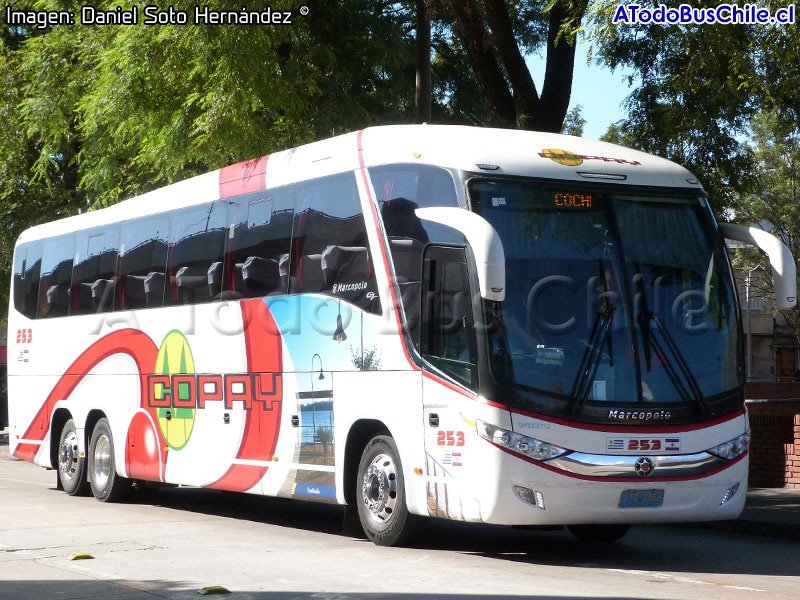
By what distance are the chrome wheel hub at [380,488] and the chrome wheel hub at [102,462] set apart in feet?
20.6

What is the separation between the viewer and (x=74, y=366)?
1708 centimetres

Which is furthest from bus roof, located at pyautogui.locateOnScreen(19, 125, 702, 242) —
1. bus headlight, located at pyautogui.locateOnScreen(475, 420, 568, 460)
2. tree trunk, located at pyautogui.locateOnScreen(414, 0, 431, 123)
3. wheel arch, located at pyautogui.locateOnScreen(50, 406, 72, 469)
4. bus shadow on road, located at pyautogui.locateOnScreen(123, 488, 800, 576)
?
wheel arch, located at pyautogui.locateOnScreen(50, 406, 72, 469)

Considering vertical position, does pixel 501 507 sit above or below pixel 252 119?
below

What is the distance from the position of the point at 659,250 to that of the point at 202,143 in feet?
28.7

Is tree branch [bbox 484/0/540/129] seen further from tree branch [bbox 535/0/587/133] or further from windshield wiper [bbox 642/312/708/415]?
windshield wiper [bbox 642/312/708/415]

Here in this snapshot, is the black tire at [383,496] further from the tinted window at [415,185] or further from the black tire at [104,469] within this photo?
the black tire at [104,469]

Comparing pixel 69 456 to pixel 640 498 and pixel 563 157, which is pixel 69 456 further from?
pixel 640 498

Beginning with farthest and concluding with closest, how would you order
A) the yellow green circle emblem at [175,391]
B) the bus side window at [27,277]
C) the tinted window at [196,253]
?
the bus side window at [27,277] → the yellow green circle emblem at [175,391] → the tinted window at [196,253]

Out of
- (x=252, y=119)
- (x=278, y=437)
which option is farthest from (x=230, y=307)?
(x=252, y=119)

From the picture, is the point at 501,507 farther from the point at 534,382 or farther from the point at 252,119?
the point at 252,119

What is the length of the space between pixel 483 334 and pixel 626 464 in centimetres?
157

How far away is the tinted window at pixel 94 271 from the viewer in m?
16.3

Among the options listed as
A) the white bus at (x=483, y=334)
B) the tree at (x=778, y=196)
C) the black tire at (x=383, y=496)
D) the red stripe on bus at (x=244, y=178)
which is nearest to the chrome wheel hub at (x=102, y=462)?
the white bus at (x=483, y=334)

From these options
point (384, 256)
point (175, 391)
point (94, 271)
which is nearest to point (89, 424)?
point (94, 271)
